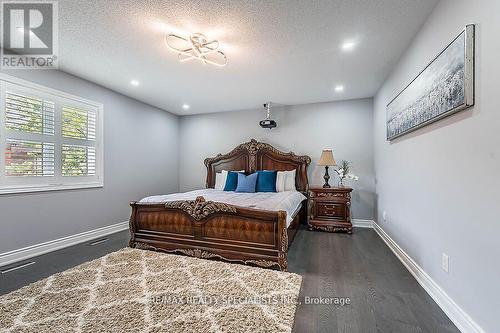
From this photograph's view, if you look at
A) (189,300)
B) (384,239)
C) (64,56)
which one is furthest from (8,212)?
(384,239)

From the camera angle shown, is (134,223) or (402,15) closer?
(402,15)

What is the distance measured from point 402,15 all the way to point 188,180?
5111mm

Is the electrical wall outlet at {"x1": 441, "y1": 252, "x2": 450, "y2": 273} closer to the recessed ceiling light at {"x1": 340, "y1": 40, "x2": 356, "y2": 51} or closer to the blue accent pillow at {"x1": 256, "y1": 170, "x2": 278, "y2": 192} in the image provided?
the recessed ceiling light at {"x1": 340, "y1": 40, "x2": 356, "y2": 51}

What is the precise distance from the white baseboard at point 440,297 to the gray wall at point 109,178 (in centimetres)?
448

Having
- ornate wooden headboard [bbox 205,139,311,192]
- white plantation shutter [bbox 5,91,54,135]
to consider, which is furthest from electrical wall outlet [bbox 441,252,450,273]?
white plantation shutter [bbox 5,91,54,135]

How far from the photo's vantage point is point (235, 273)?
2.39 meters

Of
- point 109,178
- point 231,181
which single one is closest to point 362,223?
point 231,181

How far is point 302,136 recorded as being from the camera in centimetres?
489

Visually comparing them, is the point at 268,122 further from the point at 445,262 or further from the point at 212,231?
the point at 445,262

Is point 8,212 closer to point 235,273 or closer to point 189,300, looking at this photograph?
point 189,300

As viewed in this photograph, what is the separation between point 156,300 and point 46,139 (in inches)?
111

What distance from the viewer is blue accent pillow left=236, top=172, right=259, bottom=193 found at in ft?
14.4

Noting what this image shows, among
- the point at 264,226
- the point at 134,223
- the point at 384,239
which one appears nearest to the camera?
the point at 264,226

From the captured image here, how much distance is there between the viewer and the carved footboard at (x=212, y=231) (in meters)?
2.53
